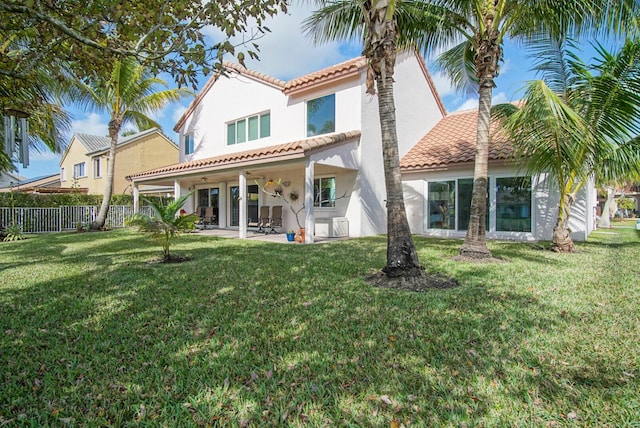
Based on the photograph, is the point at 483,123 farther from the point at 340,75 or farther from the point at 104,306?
the point at 104,306

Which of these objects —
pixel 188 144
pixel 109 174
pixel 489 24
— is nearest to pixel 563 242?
pixel 489 24

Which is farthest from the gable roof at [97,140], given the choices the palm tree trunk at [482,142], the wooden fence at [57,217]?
the palm tree trunk at [482,142]

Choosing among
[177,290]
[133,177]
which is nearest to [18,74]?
[177,290]

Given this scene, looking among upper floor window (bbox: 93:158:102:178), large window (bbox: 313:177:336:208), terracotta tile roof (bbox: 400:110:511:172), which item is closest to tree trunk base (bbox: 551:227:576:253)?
terracotta tile roof (bbox: 400:110:511:172)

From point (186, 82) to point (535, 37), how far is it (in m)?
10.3

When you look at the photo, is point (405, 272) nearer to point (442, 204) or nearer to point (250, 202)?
point (442, 204)

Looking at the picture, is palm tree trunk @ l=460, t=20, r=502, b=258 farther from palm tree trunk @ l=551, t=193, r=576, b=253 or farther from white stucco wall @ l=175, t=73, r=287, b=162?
white stucco wall @ l=175, t=73, r=287, b=162

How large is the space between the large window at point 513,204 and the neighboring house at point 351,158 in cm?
3

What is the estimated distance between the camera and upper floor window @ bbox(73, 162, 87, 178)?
3171cm

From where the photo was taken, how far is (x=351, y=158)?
13203mm

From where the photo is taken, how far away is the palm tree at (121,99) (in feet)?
56.3

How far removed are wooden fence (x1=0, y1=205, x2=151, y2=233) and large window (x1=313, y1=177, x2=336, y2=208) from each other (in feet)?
44.8

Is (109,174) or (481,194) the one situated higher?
(109,174)

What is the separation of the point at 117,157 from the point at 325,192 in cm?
2106
